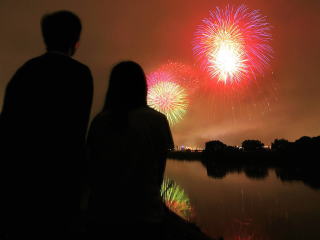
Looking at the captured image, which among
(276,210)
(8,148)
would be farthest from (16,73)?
(276,210)

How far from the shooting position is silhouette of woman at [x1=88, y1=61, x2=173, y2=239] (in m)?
2.14

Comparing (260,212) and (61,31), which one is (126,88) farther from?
(260,212)

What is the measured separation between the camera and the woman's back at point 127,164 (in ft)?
7.09

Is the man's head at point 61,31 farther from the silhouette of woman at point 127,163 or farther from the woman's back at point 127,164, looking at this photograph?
the woman's back at point 127,164

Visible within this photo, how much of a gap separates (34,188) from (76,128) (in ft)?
1.90

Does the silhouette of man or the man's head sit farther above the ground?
the man's head

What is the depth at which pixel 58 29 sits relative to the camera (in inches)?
94.5

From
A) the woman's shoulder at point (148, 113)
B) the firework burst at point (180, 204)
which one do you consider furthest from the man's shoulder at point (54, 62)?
the firework burst at point (180, 204)

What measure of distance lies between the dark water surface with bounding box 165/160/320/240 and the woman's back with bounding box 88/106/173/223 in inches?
824

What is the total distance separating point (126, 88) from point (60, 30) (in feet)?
2.82

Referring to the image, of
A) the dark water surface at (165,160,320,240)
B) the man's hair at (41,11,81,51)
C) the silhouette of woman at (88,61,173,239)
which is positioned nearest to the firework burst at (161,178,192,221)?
the dark water surface at (165,160,320,240)

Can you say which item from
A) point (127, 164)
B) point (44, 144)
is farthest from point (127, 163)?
point (44, 144)

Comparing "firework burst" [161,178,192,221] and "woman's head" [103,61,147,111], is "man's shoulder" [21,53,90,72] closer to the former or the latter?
"woman's head" [103,61,147,111]

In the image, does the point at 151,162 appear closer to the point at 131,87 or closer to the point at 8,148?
the point at 131,87
